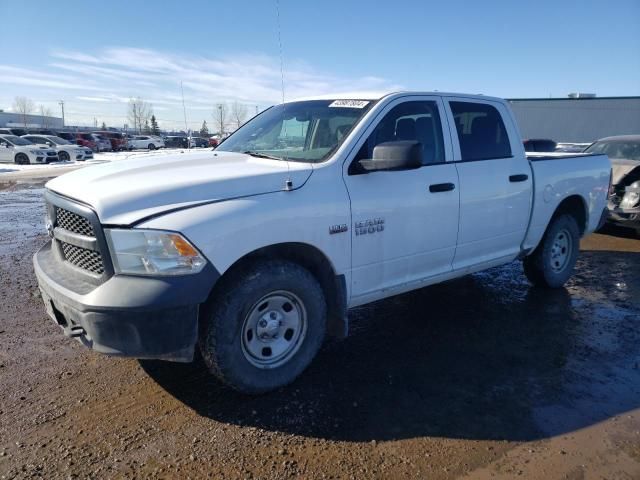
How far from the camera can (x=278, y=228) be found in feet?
9.86

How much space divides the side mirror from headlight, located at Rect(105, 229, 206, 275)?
1372mm

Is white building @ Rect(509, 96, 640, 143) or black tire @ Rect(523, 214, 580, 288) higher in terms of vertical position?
white building @ Rect(509, 96, 640, 143)

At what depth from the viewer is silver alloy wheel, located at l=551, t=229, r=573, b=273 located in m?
5.48

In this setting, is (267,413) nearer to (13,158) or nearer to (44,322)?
(44,322)

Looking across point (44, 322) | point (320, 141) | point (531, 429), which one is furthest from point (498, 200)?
point (44, 322)

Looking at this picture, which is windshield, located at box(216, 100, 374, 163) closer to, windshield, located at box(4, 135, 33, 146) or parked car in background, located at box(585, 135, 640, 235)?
parked car in background, located at box(585, 135, 640, 235)

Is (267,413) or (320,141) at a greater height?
(320,141)

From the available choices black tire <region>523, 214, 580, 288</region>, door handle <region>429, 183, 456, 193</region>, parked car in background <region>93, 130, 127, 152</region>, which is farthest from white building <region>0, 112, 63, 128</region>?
door handle <region>429, 183, 456, 193</region>

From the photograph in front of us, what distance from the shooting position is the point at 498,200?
443 cm

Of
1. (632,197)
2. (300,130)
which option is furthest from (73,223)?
(632,197)

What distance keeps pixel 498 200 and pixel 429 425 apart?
2308mm

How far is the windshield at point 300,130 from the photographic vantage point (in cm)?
Result: 365

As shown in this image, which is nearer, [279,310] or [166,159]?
[279,310]

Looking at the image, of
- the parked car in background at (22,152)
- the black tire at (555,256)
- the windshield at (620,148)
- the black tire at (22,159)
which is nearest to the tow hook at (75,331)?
the black tire at (555,256)
